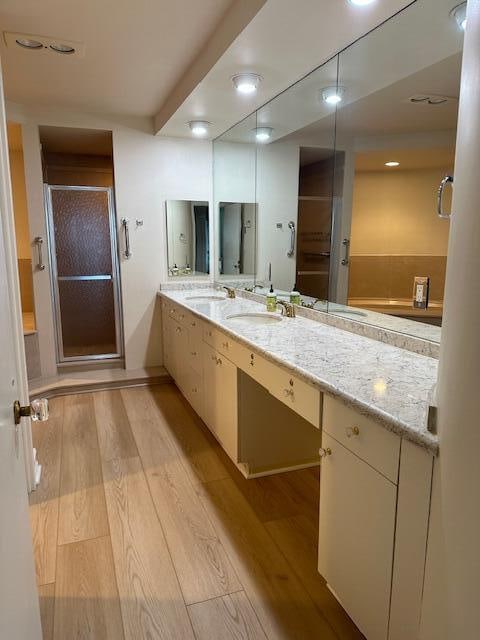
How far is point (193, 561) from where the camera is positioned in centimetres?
176

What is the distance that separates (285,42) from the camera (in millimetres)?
1924

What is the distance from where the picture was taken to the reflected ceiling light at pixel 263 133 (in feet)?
10.3

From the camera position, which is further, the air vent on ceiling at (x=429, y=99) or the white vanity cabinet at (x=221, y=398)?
the white vanity cabinet at (x=221, y=398)

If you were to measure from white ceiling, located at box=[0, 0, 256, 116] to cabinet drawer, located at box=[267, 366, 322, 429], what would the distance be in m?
1.51

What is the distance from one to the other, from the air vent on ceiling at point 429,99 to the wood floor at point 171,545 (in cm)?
192

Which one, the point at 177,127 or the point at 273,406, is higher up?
the point at 177,127

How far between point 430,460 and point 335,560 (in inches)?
25.0

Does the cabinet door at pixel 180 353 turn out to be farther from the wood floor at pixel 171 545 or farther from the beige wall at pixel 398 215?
the beige wall at pixel 398 215

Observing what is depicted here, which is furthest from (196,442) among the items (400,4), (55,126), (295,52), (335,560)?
(55,126)

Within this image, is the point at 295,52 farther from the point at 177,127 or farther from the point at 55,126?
the point at 55,126

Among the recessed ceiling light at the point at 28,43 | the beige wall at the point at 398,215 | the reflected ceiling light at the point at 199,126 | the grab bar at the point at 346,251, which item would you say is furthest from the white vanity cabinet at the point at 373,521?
the reflected ceiling light at the point at 199,126

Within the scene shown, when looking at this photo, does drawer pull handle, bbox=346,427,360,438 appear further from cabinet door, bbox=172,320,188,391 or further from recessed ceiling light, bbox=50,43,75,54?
recessed ceiling light, bbox=50,43,75,54

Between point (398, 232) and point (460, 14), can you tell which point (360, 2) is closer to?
point (460, 14)

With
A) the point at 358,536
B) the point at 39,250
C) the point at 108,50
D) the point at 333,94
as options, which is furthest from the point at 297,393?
the point at 39,250
